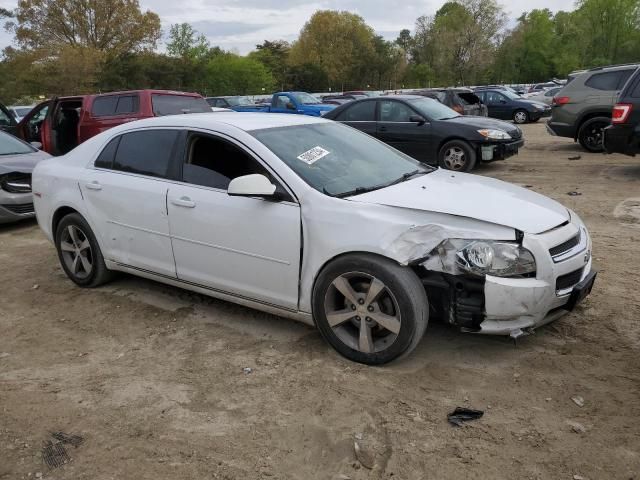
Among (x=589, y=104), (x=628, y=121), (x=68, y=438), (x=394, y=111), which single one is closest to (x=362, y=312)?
(x=68, y=438)

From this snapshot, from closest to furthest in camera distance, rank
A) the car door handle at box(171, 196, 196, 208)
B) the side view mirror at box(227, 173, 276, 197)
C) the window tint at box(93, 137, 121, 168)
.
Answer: the side view mirror at box(227, 173, 276, 197) < the car door handle at box(171, 196, 196, 208) < the window tint at box(93, 137, 121, 168)

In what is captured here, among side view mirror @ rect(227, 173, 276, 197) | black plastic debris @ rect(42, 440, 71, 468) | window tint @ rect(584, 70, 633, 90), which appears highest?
window tint @ rect(584, 70, 633, 90)

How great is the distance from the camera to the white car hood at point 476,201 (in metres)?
3.39

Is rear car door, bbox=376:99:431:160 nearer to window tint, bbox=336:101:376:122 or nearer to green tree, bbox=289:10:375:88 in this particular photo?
window tint, bbox=336:101:376:122

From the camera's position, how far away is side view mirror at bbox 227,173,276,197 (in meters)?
3.58

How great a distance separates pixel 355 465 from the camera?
104 inches

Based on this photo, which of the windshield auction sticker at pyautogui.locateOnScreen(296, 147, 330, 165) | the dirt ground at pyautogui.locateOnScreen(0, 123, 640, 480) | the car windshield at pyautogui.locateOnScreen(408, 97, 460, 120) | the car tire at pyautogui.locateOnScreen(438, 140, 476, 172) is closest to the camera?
the dirt ground at pyautogui.locateOnScreen(0, 123, 640, 480)

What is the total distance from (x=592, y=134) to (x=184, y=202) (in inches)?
437

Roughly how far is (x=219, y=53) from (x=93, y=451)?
77600 millimetres

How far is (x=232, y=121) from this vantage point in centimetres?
421

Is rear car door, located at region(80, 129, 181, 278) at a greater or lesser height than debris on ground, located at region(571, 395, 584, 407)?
greater

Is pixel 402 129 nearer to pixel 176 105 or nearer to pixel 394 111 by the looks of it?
pixel 394 111

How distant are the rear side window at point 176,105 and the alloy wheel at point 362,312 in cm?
725

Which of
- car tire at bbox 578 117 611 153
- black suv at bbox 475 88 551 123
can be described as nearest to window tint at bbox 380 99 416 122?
car tire at bbox 578 117 611 153
